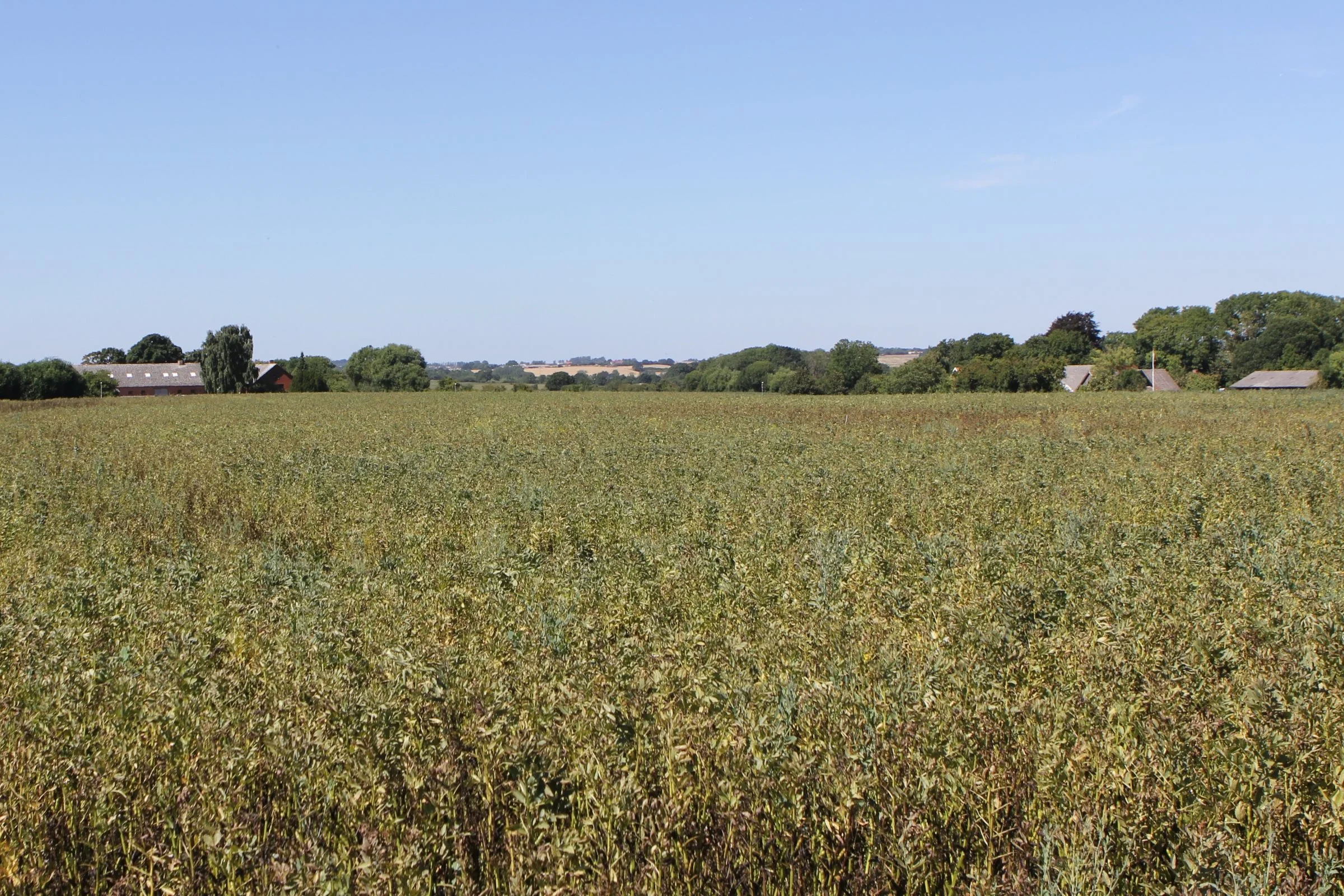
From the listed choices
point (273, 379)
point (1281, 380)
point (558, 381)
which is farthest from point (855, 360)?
point (273, 379)

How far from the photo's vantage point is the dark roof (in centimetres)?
10288

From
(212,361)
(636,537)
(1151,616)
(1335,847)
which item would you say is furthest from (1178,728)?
(212,361)

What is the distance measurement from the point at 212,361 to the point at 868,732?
9722cm

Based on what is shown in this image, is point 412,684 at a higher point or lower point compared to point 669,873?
higher

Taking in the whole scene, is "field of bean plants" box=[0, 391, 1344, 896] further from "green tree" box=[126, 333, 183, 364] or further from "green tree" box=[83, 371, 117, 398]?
"green tree" box=[126, 333, 183, 364]

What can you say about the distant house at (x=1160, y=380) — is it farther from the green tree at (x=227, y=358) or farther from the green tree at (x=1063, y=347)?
the green tree at (x=227, y=358)

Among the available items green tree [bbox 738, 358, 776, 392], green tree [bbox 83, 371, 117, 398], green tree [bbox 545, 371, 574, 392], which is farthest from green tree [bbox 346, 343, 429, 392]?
green tree [bbox 738, 358, 776, 392]

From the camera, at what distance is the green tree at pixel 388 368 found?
11025 centimetres

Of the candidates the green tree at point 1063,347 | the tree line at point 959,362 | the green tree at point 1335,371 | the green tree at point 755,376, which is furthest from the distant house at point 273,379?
the green tree at point 1335,371

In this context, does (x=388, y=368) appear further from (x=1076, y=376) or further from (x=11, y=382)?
(x=1076, y=376)

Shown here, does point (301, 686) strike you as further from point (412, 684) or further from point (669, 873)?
point (669, 873)

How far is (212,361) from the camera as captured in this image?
3543 inches

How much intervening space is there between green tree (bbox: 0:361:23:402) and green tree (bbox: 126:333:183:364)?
55.2 m

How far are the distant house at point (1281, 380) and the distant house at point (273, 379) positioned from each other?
103529 mm
